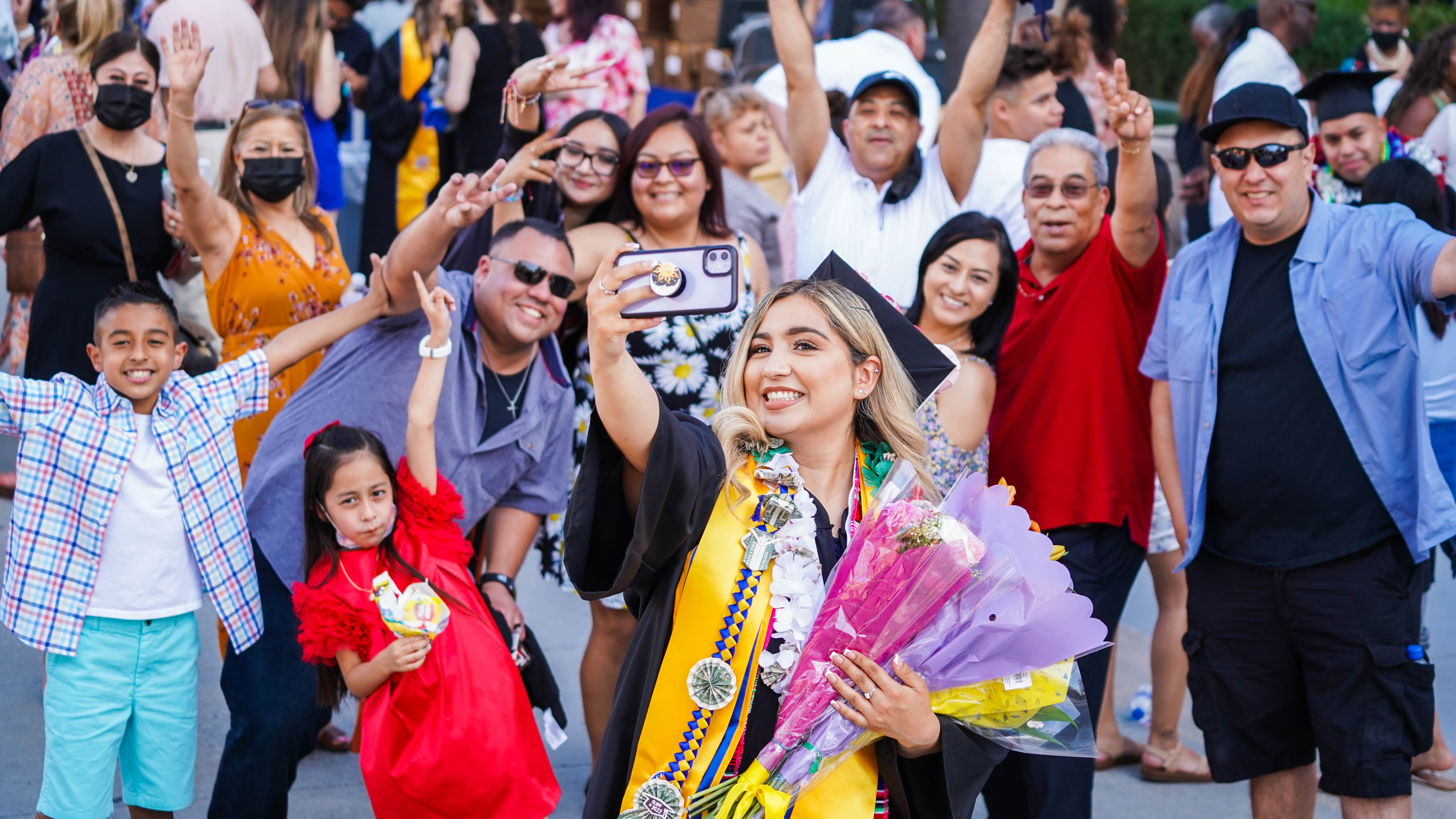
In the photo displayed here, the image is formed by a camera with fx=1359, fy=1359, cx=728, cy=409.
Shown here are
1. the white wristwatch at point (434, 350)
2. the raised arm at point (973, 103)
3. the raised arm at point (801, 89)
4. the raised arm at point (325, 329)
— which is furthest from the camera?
the raised arm at point (801, 89)

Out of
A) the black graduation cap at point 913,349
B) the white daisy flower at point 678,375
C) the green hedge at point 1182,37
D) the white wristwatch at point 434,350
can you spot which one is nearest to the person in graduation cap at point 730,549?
the black graduation cap at point 913,349

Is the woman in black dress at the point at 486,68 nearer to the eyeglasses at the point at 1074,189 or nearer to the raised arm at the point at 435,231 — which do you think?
the raised arm at the point at 435,231

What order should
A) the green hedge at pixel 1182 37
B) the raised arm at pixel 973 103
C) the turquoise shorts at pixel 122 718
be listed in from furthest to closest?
the green hedge at pixel 1182 37
the raised arm at pixel 973 103
the turquoise shorts at pixel 122 718

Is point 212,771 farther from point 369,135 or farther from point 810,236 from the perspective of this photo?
point 369,135

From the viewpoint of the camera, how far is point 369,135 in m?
8.26

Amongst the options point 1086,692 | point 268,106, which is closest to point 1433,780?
point 1086,692

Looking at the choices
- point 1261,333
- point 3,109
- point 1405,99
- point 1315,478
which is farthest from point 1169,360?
point 3,109

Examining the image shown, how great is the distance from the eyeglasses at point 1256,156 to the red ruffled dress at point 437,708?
247cm

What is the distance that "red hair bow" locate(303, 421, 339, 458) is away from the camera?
3.76 m

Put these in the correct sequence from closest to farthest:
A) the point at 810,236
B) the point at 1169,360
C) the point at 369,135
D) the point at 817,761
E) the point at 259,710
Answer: the point at 817,761 < the point at 259,710 < the point at 1169,360 < the point at 810,236 < the point at 369,135

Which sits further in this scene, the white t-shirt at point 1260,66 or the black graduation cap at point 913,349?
the white t-shirt at point 1260,66

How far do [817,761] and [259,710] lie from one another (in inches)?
73.5

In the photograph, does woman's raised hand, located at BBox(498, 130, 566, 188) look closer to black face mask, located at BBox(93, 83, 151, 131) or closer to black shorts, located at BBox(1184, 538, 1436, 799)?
black face mask, located at BBox(93, 83, 151, 131)

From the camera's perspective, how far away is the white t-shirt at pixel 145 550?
3625 millimetres
